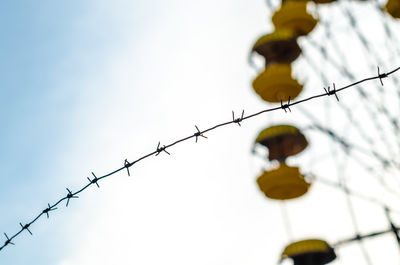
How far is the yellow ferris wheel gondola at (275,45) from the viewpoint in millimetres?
9680

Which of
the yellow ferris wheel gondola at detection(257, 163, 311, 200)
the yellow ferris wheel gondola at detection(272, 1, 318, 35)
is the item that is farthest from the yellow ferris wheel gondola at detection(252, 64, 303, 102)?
the yellow ferris wheel gondola at detection(272, 1, 318, 35)

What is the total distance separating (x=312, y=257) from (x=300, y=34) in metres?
5.00

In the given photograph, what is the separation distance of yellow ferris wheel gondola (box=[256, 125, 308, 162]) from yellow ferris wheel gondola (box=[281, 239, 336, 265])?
1644mm

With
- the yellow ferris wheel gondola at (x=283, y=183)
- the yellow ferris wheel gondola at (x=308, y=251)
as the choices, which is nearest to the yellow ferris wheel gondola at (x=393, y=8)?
the yellow ferris wheel gondola at (x=283, y=183)

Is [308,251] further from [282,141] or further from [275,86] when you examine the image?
[275,86]

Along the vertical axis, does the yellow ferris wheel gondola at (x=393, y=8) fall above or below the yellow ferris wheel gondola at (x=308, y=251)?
above

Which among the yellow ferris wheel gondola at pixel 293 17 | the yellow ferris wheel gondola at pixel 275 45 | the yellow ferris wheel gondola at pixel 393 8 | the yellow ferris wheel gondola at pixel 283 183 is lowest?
the yellow ferris wheel gondola at pixel 283 183

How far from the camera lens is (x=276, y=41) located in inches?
381

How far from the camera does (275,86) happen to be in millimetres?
8977

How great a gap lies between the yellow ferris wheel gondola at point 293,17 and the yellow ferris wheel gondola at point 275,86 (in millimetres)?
1750

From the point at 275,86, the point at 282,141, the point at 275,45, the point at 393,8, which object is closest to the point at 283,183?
the point at 282,141

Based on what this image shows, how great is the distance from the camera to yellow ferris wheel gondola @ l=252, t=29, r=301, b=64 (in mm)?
9680

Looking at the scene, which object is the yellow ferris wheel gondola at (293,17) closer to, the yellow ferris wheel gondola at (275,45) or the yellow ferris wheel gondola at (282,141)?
the yellow ferris wheel gondola at (275,45)

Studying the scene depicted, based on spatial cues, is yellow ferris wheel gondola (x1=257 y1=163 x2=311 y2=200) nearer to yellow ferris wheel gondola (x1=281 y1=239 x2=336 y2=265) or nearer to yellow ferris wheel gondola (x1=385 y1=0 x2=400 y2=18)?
yellow ferris wheel gondola (x1=281 y1=239 x2=336 y2=265)
